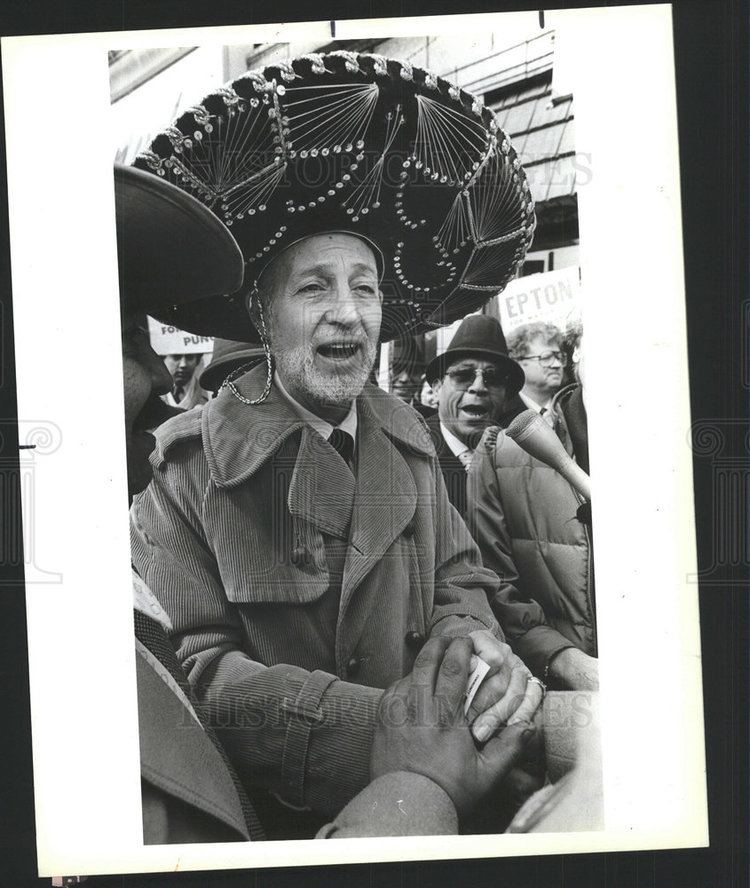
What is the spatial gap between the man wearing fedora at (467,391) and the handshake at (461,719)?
0.49m

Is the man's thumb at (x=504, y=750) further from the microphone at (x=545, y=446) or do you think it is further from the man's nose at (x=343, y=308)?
the man's nose at (x=343, y=308)

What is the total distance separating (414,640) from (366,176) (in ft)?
4.93

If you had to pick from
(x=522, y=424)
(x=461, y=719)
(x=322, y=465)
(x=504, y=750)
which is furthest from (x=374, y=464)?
(x=504, y=750)

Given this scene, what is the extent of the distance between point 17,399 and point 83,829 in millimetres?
1425

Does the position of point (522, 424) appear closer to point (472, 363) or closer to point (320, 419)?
point (472, 363)

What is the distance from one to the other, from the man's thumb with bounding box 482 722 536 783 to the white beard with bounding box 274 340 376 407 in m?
1.19

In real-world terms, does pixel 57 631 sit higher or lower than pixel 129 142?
lower

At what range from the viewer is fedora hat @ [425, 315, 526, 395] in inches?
110

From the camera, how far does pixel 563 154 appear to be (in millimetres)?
2812

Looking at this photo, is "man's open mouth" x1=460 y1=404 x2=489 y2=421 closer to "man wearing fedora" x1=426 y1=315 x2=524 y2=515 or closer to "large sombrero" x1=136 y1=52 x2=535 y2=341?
"man wearing fedora" x1=426 y1=315 x2=524 y2=515

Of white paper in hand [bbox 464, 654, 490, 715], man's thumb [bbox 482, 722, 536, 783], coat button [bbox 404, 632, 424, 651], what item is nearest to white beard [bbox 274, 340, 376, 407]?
coat button [bbox 404, 632, 424, 651]

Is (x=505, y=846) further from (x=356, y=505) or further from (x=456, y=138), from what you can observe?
(x=456, y=138)

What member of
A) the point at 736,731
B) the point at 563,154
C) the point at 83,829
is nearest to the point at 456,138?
the point at 563,154

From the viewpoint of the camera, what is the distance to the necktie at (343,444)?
2830mm
